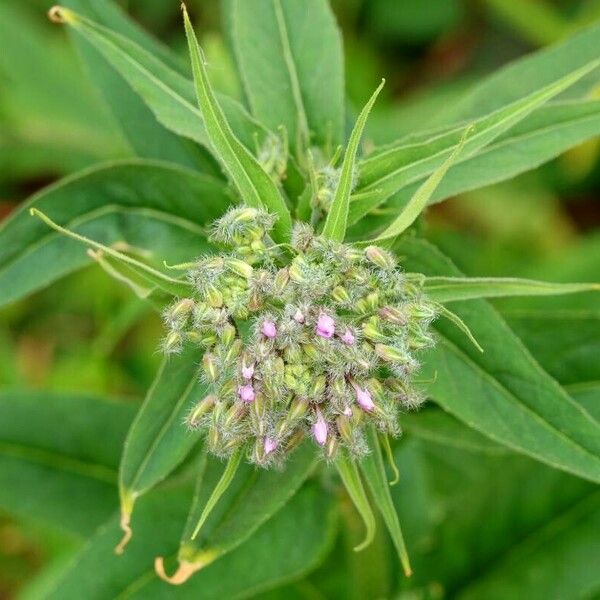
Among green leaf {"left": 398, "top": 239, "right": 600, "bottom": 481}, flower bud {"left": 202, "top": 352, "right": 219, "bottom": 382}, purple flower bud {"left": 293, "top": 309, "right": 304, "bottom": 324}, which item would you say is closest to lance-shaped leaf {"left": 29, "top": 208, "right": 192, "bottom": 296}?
flower bud {"left": 202, "top": 352, "right": 219, "bottom": 382}

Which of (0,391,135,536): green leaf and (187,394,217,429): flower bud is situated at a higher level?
(187,394,217,429): flower bud

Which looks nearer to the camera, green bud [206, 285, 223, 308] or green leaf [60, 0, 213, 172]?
green bud [206, 285, 223, 308]

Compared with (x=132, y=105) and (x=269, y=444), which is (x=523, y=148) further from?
(x=132, y=105)

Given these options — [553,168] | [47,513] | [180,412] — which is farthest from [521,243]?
[180,412]

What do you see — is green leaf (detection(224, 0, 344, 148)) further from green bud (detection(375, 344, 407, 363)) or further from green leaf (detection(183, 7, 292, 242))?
green bud (detection(375, 344, 407, 363))

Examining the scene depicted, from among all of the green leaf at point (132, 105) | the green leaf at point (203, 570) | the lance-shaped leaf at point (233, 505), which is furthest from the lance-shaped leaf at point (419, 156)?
the green leaf at point (203, 570)

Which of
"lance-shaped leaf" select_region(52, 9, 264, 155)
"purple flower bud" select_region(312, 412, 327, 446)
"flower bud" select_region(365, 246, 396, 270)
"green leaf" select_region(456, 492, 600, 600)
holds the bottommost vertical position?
"green leaf" select_region(456, 492, 600, 600)
